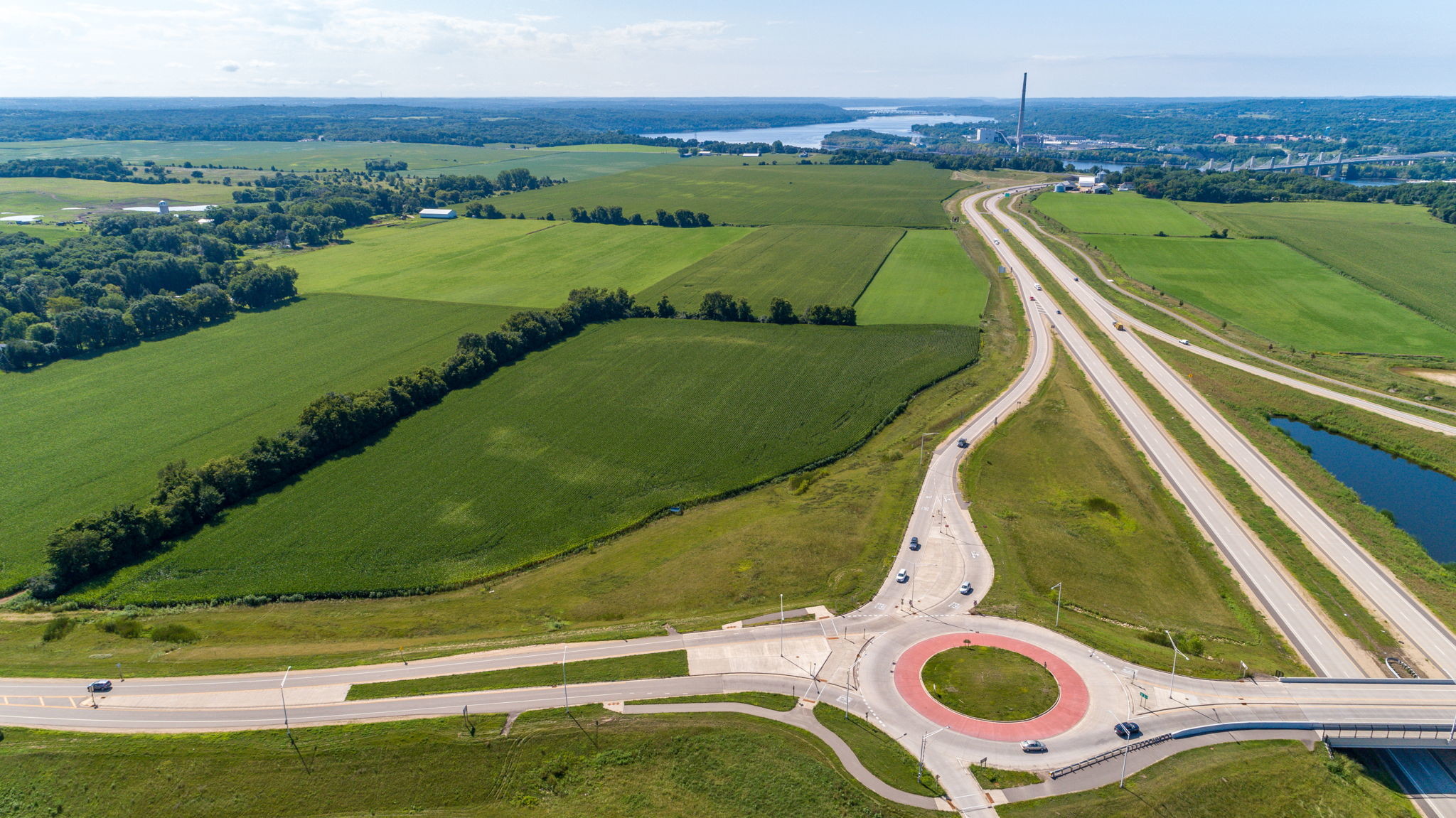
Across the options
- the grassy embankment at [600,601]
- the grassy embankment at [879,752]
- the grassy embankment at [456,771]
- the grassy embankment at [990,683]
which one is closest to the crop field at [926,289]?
the grassy embankment at [600,601]

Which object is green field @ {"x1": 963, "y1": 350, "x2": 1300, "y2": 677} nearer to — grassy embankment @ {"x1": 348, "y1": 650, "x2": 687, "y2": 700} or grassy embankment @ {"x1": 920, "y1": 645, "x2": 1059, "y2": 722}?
grassy embankment @ {"x1": 920, "y1": 645, "x2": 1059, "y2": 722}

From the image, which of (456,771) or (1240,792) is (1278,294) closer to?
(1240,792)

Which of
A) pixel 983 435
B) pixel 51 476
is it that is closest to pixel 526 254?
pixel 51 476

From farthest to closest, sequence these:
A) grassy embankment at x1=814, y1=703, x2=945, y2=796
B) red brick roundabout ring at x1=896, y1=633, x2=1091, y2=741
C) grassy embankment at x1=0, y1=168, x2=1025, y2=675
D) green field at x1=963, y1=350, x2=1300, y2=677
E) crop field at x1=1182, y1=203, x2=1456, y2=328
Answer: crop field at x1=1182, y1=203, x2=1456, y2=328
grassy embankment at x1=0, y1=168, x2=1025, y2=675
green field at x1=963, y1=350, x2=1300, y2=677
red brick roundabout ring at x1=896, y1=633, x2=1091, y2=741
grassy embankment at x1=814, y1=703, x2=945, y2=796

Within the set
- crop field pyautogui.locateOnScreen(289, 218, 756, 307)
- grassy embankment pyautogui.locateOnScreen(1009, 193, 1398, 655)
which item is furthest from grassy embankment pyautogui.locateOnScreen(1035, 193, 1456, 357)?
crop field pyautogui.locateOnScreen(289, 218, 756, 307)

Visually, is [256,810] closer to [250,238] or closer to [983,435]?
[983,435]

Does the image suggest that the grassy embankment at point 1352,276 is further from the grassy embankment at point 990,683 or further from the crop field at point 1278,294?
the grassy embankment at point 990,683
